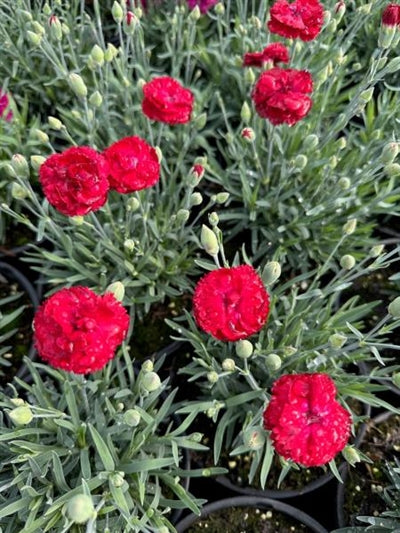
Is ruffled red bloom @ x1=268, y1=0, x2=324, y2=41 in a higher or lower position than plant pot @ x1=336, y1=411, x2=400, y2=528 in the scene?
higher

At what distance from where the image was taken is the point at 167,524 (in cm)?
96

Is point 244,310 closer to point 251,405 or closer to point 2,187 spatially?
point 251,405

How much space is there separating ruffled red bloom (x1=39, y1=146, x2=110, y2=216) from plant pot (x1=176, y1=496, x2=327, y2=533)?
67 cm

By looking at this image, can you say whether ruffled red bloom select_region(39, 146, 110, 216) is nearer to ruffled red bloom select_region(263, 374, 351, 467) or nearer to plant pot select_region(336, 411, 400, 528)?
ruffled red bloom select_region(263, 374, 351, 467)

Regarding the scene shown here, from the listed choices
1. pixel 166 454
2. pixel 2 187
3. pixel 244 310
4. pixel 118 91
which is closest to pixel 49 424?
pixel 166 454

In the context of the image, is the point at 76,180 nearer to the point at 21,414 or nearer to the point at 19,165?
the point at 19,165

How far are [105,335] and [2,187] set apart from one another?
0.94 m

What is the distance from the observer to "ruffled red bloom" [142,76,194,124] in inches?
43.3

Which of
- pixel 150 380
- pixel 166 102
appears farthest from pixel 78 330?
pixel 166 102

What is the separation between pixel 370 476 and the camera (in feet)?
3.87

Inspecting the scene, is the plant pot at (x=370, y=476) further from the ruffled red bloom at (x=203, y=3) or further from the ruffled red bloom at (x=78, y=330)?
the ruffled red bloom at (x=203, y=3)

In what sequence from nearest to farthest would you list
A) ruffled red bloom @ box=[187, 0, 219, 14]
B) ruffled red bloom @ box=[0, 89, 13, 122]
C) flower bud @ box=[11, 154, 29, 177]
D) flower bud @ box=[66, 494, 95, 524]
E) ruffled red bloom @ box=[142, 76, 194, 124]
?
flower bud @ box=[66, 494, 95, 524] → flower bud @ box=[11, 154, 29, 177] → ruffled red bloom @ box=[142, 76, 194, 124] → ruffled red bloom @ box=[0, 89, 13, 122] → ruffled red bloom @ box=[187, 0, 219, 14]

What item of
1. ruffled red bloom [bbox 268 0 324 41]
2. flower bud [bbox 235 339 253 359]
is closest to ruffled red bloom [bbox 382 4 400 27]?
ruffled red bloom [bbox 268 0 324 41]

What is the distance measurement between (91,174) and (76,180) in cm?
3
